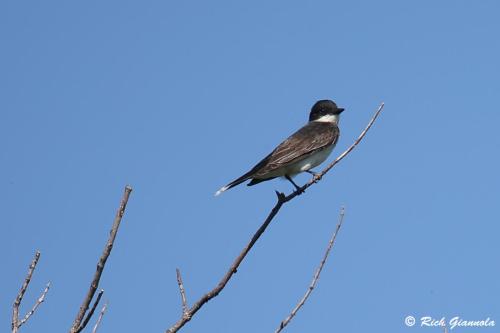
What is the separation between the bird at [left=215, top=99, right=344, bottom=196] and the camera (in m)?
10.1

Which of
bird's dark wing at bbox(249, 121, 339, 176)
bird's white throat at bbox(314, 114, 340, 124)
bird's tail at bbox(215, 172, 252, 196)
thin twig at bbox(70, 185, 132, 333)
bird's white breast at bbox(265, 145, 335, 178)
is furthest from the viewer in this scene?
bird's white throat at bbox(314, 114, 340, 124)

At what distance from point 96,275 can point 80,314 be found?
0.67 feet

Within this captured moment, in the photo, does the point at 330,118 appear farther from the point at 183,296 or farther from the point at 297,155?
the point at 183,296

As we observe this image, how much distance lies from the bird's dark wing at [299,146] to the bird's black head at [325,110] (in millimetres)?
1027

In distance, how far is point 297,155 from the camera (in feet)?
34.2

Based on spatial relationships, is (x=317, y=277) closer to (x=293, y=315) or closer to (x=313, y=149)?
(x=293, y=315)

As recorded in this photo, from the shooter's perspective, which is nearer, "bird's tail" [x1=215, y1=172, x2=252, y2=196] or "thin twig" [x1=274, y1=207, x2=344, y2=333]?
"thin twig" [x1=274, y1=207, x2=344, y2=333]

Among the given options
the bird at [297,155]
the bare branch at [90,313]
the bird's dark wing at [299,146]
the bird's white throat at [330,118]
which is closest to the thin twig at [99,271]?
the bare branch at [90,313]

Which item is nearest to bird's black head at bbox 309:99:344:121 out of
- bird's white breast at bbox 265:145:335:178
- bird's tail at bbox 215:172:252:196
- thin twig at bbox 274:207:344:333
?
bird's white breast at bbox 265:145:335:178

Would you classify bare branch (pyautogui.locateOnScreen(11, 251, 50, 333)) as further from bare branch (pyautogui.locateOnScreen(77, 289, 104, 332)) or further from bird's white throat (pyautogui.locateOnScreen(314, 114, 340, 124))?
bird's white throat (pyautogui.locateOnScreen(314, 114, 340, 124))

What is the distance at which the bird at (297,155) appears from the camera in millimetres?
10070

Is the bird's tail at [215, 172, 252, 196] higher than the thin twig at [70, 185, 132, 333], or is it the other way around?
the bird's tail at [215, 172, 252, 196]

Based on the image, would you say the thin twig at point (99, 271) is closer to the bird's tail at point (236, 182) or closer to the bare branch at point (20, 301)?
the bare branch at point (20, 301)

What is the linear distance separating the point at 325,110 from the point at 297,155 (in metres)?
2.98
